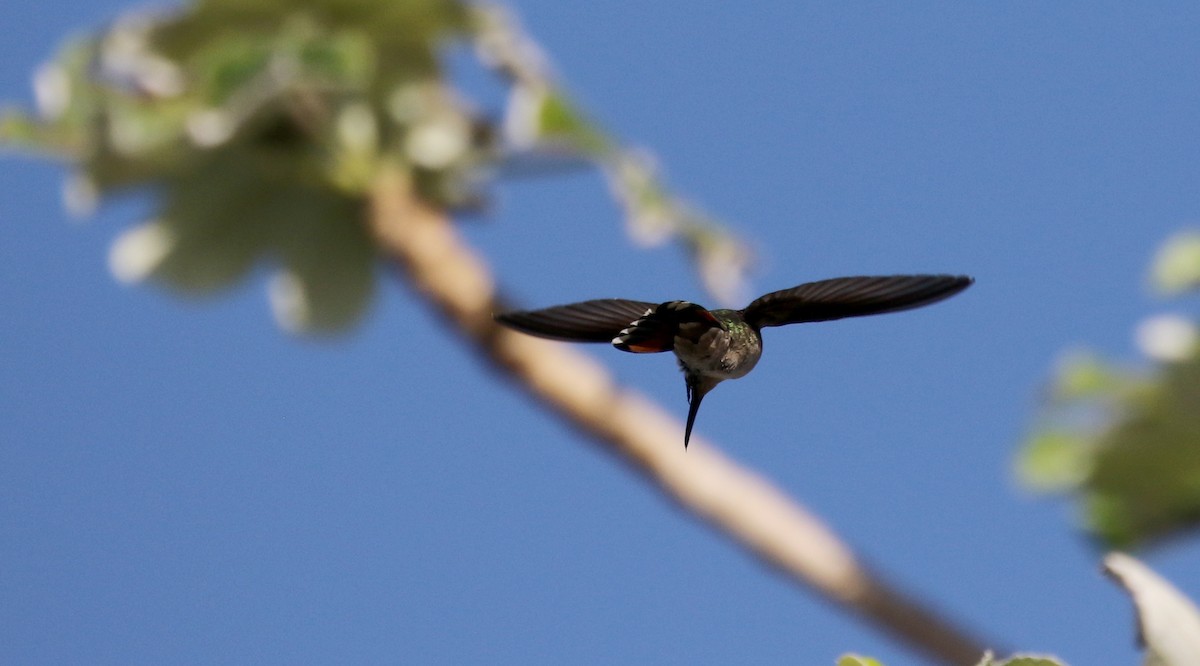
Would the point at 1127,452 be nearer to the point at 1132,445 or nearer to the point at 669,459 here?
the point at 1132,445

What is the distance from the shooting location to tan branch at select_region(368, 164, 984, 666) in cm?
322

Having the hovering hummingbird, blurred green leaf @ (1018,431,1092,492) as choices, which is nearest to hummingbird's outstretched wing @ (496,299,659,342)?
the hovering hummingbird

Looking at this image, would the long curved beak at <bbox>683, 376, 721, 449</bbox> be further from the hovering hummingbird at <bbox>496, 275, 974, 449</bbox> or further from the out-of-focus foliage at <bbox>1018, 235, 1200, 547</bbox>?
the out-of-focus foliage at <bbox>1018, 235, 1200, 547</bbox>

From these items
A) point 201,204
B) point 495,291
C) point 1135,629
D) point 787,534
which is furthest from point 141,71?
point 1135,629

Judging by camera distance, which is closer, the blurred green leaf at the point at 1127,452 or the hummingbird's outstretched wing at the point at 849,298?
the hummingbird's outstretched wing at the point at 849,298

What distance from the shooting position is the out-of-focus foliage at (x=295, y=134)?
3598 millimetres

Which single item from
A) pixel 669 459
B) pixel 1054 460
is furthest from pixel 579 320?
pixel 1054 460

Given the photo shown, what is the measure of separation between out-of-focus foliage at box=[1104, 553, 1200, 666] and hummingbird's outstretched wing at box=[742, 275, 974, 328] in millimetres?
309

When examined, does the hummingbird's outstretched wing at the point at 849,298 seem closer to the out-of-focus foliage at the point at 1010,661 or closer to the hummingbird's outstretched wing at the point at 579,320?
the hummingbird's outstretched wing at the point at 579,320

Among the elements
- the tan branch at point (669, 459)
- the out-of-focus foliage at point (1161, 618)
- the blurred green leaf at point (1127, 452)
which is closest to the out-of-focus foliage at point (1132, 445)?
the blurred green leaf at point (1127, 452)

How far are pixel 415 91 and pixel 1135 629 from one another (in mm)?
3404

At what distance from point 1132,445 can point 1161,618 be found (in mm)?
3184

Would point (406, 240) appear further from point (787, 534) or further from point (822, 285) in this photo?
point (822, 285)

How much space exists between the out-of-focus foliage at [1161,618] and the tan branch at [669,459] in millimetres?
2306
